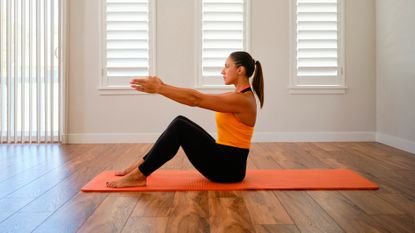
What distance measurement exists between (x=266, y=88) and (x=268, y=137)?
63 cm

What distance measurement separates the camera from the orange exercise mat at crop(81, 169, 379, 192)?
2.78 m

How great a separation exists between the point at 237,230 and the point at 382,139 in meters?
3.98

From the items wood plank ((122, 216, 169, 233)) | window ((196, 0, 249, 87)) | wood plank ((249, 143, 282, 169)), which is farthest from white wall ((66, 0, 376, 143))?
wood plank ((122, 216, 169, 233))

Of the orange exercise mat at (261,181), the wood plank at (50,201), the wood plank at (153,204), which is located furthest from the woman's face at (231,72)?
the wood plank at (50,201)

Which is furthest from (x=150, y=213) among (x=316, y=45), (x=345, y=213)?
(x=316, y=45)

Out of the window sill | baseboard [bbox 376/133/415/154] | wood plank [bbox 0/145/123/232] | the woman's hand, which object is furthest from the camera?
the window sill

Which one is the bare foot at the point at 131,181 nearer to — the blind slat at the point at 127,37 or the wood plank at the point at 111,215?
the wood plank at the point at 111,215

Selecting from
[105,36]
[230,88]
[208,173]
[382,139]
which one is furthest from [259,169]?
[105,36]

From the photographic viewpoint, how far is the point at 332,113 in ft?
18.3

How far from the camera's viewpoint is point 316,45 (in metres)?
5.48

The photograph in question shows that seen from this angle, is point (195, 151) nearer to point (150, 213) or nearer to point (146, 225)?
point (150, 213)

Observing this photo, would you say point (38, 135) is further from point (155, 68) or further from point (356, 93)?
point (356, 93)

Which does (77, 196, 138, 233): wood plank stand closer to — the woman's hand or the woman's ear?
the woman's hand

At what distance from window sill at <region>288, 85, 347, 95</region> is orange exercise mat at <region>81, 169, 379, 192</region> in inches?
87.1
